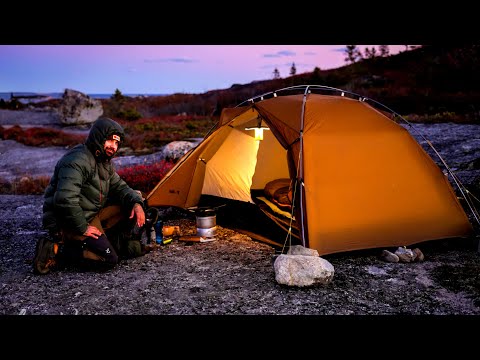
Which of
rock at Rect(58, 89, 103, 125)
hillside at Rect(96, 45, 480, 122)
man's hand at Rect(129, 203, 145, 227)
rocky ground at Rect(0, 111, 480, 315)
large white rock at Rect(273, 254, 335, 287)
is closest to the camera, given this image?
rocky ground at Rect(0, 111, 480, 315)

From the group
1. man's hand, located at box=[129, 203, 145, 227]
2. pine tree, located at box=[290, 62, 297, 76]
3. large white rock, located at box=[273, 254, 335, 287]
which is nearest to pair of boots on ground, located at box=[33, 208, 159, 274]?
man's hand, located at box=[129, 203, 145, 227]

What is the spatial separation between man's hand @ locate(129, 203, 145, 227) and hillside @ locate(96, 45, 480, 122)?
13798mm

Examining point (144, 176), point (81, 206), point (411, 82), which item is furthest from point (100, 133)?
→ point (411, 82)

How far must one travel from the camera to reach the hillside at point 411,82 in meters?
21.1

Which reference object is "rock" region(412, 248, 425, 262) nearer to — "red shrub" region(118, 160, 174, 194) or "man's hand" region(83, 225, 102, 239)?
"man's hand" region(83, 225, 102, 239)

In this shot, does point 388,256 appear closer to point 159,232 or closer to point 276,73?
point 159,232

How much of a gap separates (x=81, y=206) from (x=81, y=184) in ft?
1.02

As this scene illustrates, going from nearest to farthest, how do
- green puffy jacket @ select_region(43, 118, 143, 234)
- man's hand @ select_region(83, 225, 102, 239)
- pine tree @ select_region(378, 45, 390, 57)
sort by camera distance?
green puffy jacket @ select_region(43, 118, 143, 234) → man's hand @ select_region(83, 225, 102, 239) → pine tree @ select_region(378, 45, 390, 57)

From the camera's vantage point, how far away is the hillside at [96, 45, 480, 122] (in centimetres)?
2108

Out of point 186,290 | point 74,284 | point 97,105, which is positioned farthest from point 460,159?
point 97,105

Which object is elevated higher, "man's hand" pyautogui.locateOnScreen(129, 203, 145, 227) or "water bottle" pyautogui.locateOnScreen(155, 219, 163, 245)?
"man's hand" pyautogui.locateOnScreen(129, 203, 145, 227)

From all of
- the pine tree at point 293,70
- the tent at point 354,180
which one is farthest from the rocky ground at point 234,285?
the pine tree at point 293,70

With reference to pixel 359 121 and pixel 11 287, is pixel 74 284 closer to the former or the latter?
pixel 11 287

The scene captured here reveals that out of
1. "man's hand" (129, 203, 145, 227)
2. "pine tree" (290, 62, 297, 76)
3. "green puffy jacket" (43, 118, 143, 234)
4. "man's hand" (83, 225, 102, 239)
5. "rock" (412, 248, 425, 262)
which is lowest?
"rock" (412, 248, 425, 262)
